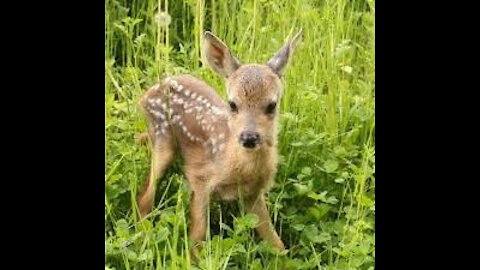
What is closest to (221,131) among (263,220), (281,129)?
(281,129)

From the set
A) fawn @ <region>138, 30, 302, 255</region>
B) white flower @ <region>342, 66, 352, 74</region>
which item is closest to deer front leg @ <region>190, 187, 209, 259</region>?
fawn @ <region>138, 30, 302, 255</region>

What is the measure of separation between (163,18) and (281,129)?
1.33 ft

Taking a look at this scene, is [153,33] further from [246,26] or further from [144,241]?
[144,241]

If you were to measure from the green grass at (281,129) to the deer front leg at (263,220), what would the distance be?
3 centimetres

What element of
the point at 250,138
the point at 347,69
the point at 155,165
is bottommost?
the point at 155,165

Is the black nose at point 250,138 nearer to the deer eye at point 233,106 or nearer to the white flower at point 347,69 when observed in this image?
the deer eye at point 233,106

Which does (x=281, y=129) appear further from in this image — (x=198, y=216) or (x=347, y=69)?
(x=198, y=216)

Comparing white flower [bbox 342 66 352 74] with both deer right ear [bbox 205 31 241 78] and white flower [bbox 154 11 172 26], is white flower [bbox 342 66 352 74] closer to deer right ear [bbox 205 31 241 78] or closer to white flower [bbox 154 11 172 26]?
deer right ear [bbox 205 31 241 78]

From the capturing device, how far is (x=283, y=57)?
3236 mm

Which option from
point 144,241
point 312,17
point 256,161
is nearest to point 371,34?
point 312,17

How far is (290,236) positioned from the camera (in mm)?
3338

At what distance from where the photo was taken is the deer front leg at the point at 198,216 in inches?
127

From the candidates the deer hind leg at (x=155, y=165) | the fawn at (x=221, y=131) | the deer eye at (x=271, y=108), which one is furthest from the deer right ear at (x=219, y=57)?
the deer hind leg at (x=155, y=165)

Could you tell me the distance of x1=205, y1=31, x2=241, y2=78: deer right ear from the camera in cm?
324
